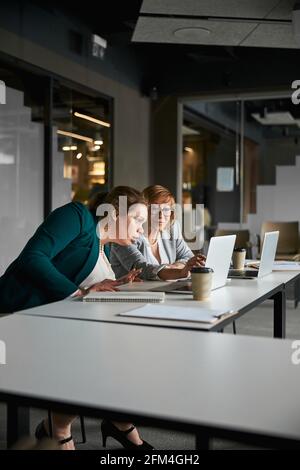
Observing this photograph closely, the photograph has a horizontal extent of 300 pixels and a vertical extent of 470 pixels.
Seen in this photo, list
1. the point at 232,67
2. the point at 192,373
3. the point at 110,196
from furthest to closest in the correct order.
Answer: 1. the point at 232,67
2. the point at 110,196
3. the point at 192,373

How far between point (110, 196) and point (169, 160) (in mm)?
5654

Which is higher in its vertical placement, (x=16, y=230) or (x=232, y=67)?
(x=232, y=67)

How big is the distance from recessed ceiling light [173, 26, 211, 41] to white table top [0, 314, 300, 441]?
4637mm

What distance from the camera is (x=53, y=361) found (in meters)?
1.44

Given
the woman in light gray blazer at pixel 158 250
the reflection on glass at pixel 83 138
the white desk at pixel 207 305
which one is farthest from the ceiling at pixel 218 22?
the white desk at pixel 207 305

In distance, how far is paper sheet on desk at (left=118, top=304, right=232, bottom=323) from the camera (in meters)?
1.95

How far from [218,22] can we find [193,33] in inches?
17.3

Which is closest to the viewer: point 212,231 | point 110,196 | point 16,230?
point 110,196

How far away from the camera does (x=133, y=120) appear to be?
8.09m

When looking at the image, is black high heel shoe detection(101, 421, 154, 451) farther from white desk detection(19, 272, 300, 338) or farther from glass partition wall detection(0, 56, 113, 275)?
glass partition wall detection(0, 56, 113, 275)

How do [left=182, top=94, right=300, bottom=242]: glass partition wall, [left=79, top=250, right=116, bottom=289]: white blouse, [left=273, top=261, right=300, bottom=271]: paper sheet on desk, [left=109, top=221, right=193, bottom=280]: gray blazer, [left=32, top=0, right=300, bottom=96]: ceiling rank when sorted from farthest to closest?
[left=182, top=94, right=300, bottom=242]: glass partition wall < [left=32, top=0, right=300, bottom=96]: ceiling < [left=273, top=261, right=300, bottom=271]: paper sheet on desk < [left=109, top=221, right=193, bottom=280]: gray blazer < [left=79, top=250, right=116, bottom=289]: white blouse

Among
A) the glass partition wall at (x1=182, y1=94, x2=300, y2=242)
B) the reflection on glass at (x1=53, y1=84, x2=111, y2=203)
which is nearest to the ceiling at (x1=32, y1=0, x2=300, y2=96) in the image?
the glass partition wall at (x1=182, y1=94, x2=300, y2=242)
